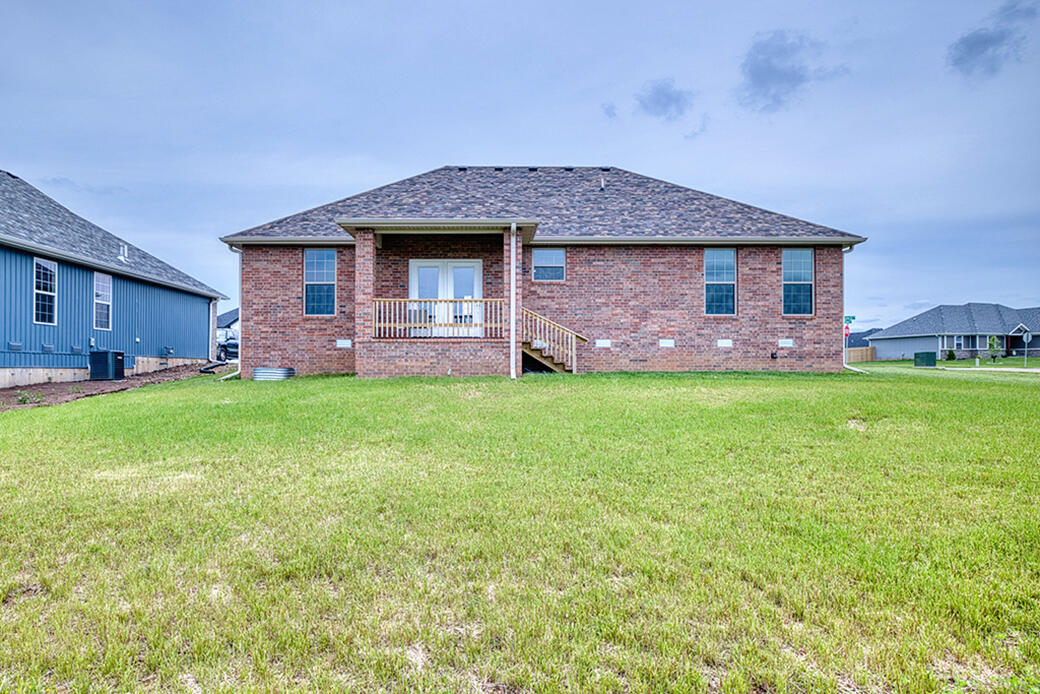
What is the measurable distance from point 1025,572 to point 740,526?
1.45 m

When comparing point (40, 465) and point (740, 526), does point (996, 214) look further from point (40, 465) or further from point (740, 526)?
point (40, 465)

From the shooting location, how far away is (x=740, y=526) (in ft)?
11.7

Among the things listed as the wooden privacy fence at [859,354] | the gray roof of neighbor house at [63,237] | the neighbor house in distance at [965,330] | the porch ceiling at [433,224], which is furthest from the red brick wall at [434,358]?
the neighbor house in distance at [965,330]

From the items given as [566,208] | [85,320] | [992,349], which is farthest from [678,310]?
[992,349]

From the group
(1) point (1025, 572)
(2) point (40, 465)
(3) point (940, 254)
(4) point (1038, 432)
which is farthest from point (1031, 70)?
(3) point (940, 254)

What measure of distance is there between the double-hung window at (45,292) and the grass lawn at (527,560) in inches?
438

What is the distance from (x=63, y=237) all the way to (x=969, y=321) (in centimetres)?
6100

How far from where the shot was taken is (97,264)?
1636 cm

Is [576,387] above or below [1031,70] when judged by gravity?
below

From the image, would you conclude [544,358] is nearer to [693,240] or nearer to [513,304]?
[513,304]

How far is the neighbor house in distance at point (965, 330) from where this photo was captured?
146 feet

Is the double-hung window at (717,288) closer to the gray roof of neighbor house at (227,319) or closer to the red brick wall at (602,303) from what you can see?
the red brick wall at (602,303)

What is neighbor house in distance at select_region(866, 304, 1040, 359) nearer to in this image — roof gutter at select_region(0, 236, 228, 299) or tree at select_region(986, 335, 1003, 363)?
tree at select_region(986, 335, 1003, 363)

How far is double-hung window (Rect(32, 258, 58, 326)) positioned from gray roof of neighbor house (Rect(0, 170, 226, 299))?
44 cm
